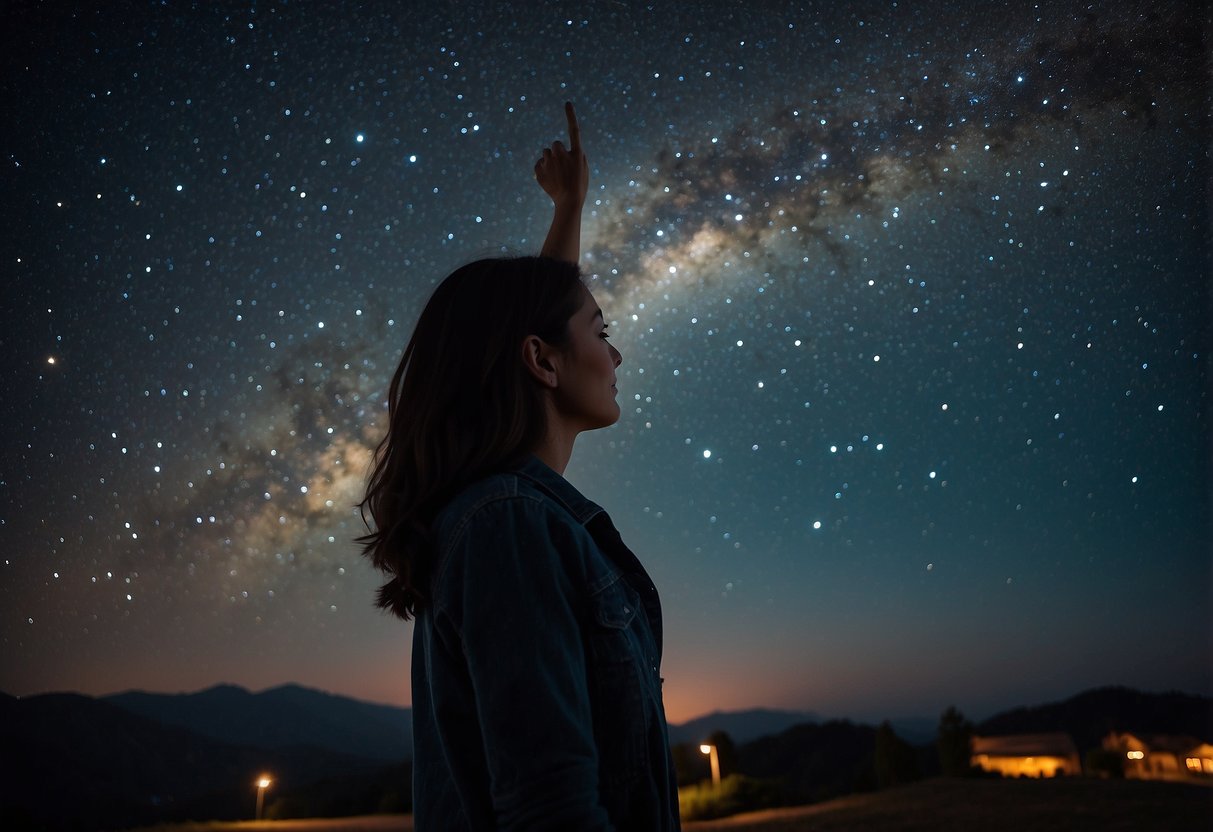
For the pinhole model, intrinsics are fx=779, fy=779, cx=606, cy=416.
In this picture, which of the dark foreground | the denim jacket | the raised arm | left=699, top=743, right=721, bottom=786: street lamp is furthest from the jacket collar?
left=699, top=743, right=721, bottom=786: street lamp

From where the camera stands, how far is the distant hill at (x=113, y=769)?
30.0 feet

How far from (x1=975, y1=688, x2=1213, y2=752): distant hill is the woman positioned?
54.2 ft

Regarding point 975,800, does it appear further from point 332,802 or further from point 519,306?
point 519,306

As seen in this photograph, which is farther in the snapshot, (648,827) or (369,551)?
(369,551)

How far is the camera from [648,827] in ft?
3.28

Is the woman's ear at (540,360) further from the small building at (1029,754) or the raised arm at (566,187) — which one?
the small building at (1029,754)

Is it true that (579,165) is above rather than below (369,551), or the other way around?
above

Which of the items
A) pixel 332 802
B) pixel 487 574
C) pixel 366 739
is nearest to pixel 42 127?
pixel 487 574

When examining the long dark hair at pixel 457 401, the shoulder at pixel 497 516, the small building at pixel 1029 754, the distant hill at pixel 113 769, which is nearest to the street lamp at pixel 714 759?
the distant hill at pixel 113 769

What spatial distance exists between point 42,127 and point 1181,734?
19.6 m

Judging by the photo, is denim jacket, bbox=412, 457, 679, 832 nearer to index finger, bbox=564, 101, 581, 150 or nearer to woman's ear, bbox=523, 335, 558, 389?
woman's ear, bbox=523, 335, 558, 389

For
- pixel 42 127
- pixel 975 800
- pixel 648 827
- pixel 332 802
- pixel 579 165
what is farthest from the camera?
pixel 332 802

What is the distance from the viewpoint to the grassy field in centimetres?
686

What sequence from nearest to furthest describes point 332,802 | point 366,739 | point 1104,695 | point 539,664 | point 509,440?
1. point 539,664
2. point 509,440
3. point 332,802
4. point 366,739
5. point 1104,695
